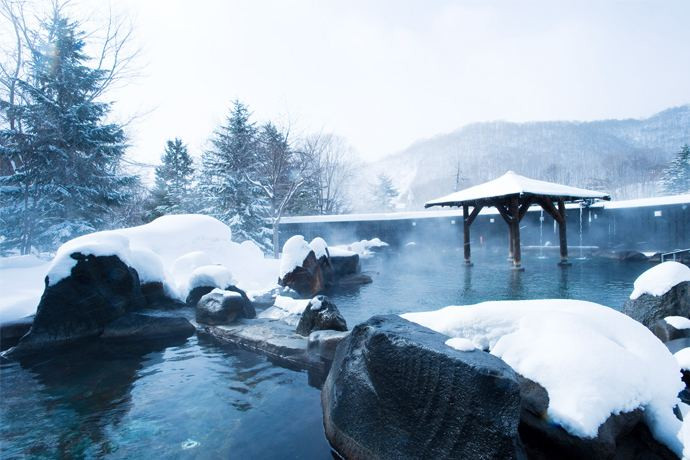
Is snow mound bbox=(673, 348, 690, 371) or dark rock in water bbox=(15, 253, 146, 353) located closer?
snow mound bbox=(673, 348, 690, 371)

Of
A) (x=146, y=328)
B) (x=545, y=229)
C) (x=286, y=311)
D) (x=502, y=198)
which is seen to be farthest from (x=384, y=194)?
(x=146, y=328)

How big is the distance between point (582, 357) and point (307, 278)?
8.30m

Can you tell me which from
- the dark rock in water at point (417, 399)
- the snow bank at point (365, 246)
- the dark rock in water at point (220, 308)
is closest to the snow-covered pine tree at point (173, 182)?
the snow bank at point (365, 246)

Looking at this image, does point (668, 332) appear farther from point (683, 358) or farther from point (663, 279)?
point (683, 358)

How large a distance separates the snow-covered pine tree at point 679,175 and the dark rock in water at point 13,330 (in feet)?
153

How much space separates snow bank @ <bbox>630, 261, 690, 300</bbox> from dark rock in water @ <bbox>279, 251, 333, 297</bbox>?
7488mm

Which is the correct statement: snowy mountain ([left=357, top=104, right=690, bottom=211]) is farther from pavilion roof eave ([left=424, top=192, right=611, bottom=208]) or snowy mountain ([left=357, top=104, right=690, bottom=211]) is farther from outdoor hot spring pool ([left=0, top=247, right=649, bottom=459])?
outdoor hot spring pool ([left=0, top=247, right=649, bottom=459])

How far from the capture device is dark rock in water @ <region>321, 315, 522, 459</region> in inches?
89.7

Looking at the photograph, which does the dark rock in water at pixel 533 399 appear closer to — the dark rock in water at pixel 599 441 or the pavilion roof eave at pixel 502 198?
the dark rock in water at pixel 599 441

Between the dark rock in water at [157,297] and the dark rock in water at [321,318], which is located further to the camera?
the dark rock in water at [157,297]

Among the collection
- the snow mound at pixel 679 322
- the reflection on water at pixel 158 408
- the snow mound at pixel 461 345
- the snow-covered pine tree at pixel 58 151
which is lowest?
the reflection on water at pixel 158 408

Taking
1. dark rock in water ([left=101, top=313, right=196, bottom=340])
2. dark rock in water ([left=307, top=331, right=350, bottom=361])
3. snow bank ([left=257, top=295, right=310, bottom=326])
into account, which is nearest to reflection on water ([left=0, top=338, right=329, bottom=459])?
dark rock in water ([left=307, top=331, right=350, bottom=361])

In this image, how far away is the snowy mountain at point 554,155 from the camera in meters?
60.7

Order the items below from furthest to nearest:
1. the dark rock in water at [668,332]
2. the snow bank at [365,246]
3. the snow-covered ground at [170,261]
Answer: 1. the snow bank at [365,246]
2. the snow-covered ground at [170,261]
3. the dark rock in water at [668,332]
